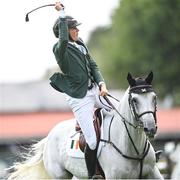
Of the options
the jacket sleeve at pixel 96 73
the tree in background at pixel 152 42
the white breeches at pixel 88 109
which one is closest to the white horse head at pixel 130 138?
the white breeches at pixel 88 109

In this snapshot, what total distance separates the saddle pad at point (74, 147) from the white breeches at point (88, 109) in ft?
1.66

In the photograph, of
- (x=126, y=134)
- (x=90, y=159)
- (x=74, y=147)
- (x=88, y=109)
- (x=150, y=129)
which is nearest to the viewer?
(x=150, y=129)

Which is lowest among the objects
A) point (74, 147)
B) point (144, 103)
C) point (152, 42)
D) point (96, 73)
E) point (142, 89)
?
point (74, 147)

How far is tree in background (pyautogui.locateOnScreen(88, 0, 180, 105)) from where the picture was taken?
58750mm

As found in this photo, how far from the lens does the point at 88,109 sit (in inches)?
481

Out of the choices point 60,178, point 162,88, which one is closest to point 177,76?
point 162,88

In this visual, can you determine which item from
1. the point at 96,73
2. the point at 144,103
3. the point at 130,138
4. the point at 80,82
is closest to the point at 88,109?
the point at 80,82

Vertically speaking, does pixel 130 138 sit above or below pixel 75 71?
below

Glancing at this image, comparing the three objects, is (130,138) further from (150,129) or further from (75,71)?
(75,71)

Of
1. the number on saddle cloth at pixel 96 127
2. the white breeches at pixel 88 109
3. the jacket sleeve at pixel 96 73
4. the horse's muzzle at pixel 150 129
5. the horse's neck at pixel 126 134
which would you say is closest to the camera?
the horse's muzzle at pixel 150 129

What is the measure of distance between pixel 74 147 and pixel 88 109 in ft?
2.44

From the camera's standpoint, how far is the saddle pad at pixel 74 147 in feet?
41.4

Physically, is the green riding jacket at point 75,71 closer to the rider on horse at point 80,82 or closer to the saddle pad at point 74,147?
the rider on horse at point 80,82

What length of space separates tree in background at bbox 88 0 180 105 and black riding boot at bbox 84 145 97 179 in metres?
46.1
